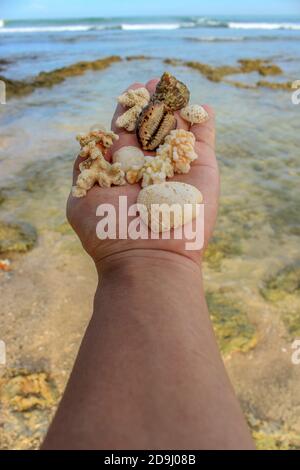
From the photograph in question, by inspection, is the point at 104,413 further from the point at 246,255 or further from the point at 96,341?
the point at 246,255

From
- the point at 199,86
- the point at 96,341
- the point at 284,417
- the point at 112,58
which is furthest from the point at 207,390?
the point at 112,58

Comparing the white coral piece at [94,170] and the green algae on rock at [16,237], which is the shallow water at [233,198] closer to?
the green algae on rock at [16,237]

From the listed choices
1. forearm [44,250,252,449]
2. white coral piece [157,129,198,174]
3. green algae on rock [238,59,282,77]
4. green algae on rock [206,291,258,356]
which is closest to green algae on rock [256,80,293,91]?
green algae on rock [238,59,282,77]

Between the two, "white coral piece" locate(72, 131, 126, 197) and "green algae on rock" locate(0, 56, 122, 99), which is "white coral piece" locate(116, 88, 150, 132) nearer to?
"white coral piece" locate(72, 131, 126, 197)

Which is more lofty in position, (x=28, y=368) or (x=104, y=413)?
(x=104, y=413)

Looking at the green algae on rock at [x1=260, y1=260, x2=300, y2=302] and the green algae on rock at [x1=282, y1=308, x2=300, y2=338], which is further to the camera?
the green algae on rock at [x1=260, y1=260, x2=300, y2=302]
